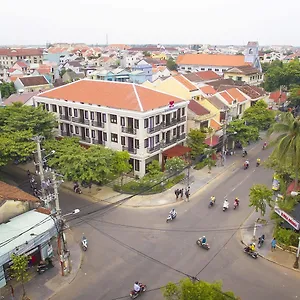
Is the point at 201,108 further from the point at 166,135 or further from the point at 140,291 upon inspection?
the point at 140,291

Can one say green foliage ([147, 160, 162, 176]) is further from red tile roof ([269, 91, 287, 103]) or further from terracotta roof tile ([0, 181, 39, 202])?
red tile roof ([269, 91, 287, 103])

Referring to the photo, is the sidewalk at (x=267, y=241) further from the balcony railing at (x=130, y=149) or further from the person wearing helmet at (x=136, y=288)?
the balcony railing at (x=130, y=149)

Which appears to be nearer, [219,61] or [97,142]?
[97,142]

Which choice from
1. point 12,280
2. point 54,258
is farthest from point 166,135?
→ point 12,280

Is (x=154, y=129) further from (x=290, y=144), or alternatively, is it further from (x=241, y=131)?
(x=290, y=144)

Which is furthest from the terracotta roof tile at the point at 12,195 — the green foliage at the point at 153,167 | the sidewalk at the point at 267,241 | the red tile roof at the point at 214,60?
the red tile roof at the point at 214,60

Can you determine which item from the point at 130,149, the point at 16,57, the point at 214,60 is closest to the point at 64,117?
the point at 130,149
